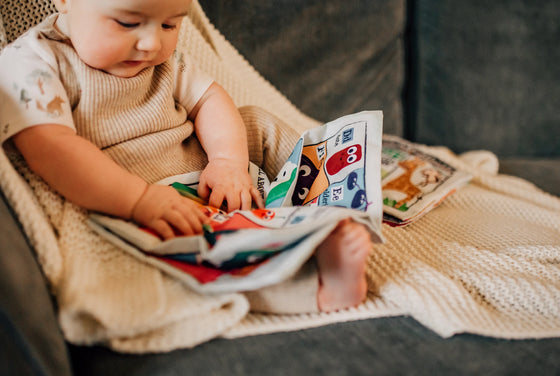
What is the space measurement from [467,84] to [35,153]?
104 centimetres

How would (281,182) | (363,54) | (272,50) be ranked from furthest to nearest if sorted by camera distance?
(363,54), (272,50), (281,182)

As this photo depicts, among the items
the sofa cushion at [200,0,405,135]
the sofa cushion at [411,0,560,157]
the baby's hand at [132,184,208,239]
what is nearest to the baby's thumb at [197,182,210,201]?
the baby's hand at [132,184,208,239]

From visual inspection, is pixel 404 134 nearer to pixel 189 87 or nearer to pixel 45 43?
pixel 189 87

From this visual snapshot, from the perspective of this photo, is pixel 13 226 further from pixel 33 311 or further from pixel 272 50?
pixel 272 50

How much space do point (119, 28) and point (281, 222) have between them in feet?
1.01

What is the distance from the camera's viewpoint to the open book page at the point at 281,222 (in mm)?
522

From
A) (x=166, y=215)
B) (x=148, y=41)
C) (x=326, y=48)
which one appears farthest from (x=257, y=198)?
(x=326, y=48)

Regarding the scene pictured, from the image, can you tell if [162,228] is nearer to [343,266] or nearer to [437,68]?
[343,266]

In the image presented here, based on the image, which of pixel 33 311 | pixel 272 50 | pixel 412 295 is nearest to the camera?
pixel 33 311

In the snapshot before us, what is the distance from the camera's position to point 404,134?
1300 mm

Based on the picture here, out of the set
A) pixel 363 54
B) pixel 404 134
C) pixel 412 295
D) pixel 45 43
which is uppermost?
pixel 45 43

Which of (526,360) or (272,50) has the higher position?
(272,50)

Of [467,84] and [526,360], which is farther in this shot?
[467,84]

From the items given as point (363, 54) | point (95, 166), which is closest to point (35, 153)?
point (95, 166)
